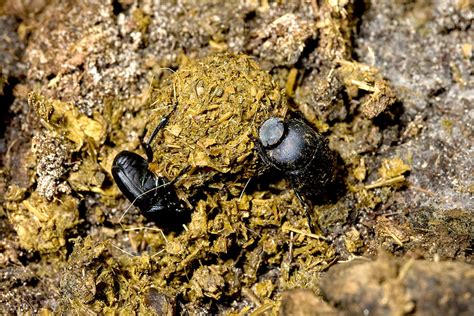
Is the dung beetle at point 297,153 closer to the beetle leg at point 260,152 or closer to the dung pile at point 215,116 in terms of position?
the beetle leg at point 260,152

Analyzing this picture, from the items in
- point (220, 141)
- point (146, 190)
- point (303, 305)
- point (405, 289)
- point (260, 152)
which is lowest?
point (303, 305)

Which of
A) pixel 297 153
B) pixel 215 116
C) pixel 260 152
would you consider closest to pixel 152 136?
pixel 215 116

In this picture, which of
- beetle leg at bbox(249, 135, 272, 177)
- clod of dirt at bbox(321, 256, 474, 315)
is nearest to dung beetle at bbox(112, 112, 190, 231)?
beetle leg at bbox(249, 135, 272, 177)

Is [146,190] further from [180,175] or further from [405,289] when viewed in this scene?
[405,289]

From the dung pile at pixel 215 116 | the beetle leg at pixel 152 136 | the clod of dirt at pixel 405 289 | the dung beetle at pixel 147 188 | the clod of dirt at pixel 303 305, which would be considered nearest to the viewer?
the clod of dirt at pixel 405 289

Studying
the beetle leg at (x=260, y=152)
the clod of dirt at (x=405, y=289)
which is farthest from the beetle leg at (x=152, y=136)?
the clod of dirt at (x=405, y=289)

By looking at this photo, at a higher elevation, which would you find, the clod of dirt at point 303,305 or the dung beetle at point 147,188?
the dung beetle at point 147,188
